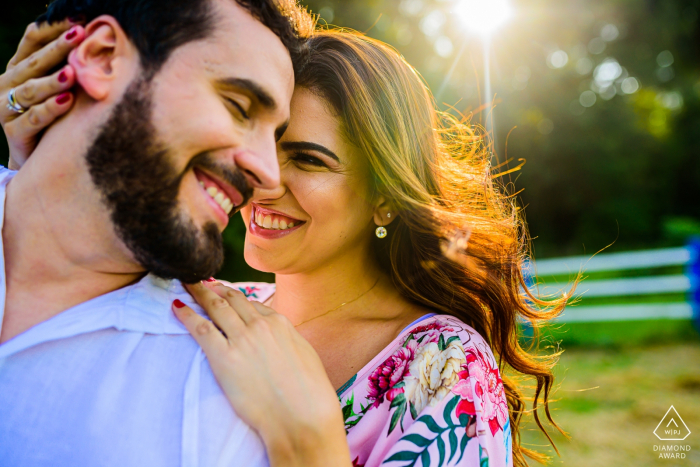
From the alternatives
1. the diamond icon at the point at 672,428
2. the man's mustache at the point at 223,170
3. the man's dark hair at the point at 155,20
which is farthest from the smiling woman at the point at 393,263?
the diamond icon at the point at 672,428

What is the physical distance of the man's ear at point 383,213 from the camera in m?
2.35

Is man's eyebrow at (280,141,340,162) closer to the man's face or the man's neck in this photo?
the man's face

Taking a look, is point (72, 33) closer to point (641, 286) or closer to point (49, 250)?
point (49, 250)

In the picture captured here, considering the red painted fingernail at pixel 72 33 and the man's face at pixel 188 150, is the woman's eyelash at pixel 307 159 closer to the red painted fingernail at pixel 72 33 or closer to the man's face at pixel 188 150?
the man's face at pixel 188 150

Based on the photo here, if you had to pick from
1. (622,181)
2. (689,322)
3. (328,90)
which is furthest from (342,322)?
(622,181)

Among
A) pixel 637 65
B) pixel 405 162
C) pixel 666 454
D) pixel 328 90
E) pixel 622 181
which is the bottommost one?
pixel 622 181

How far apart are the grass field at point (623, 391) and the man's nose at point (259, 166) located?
2103 millimetres

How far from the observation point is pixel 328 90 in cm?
220

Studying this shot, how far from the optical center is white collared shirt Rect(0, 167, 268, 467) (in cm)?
128

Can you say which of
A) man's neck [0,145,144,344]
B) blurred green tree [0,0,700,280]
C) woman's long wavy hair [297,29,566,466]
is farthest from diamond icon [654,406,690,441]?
blurred green tree [0,0,700,280]

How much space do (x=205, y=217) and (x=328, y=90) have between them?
1005mm

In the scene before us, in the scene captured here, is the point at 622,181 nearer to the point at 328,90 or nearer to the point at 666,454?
the point at 666,454

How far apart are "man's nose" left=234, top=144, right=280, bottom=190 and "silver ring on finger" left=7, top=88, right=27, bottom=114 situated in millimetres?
778

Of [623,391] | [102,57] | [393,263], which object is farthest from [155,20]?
[623,391]
